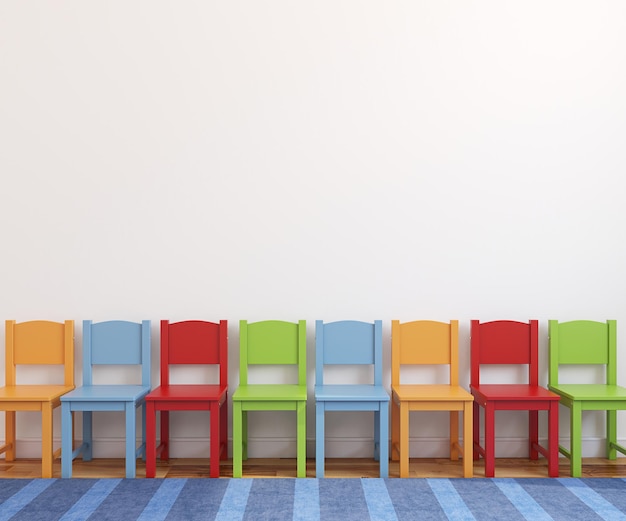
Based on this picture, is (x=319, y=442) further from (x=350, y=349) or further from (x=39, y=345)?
(x=39, y=345)

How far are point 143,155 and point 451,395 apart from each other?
2.34 m

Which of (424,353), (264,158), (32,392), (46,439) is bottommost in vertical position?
(46,439)

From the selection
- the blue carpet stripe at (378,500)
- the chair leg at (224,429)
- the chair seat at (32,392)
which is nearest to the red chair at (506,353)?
the blue carpet stripe at (378,500)

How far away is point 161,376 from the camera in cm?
366

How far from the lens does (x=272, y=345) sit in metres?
3.68

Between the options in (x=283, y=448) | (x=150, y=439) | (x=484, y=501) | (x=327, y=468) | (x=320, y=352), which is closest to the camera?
(x=484, y=501)

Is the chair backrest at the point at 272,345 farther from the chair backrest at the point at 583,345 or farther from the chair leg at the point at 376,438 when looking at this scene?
the chair backrest at the point at 583,345

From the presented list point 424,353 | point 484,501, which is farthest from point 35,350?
point 484,501

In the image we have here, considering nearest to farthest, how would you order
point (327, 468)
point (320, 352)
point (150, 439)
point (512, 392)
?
point (150, 439) → point (512, 392) → point (327, 468) → point (320, 352)

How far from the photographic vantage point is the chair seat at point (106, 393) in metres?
3.28

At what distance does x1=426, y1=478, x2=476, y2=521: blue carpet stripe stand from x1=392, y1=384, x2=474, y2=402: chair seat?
435 millimetres

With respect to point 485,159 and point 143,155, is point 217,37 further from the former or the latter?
point 485,159

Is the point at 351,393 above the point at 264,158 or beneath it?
beneath

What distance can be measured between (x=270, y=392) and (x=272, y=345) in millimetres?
347
